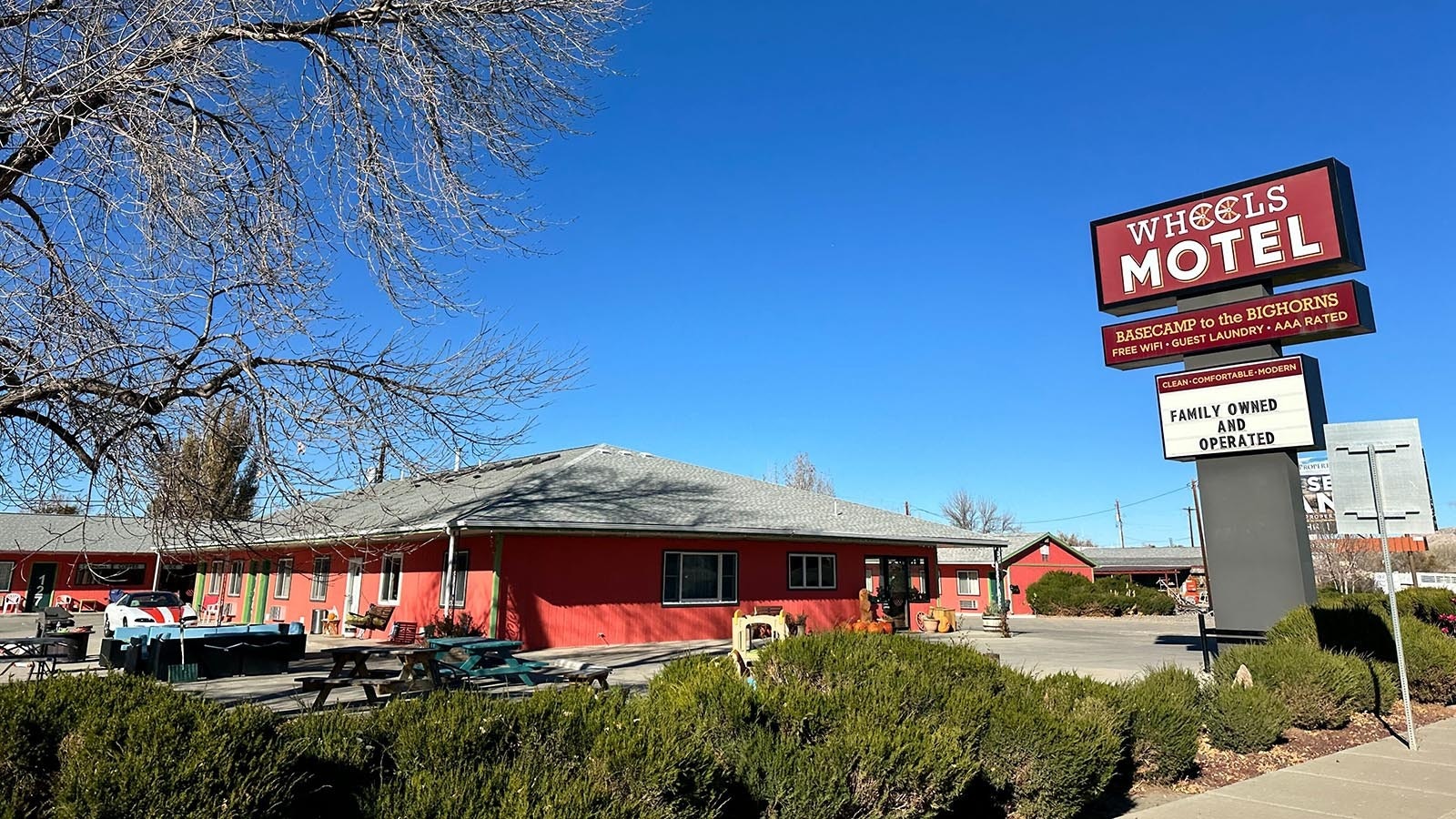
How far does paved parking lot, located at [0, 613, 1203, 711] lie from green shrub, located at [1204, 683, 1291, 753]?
1.78 metres

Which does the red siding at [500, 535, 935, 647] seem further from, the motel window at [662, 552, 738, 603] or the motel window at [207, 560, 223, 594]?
the motel window at [207, 560, 223, 594]

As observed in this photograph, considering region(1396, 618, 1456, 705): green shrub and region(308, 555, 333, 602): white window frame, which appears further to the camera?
region(308, 555, 333, 602): white window frame

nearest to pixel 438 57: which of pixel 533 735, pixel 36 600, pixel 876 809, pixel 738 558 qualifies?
pixel 533 735

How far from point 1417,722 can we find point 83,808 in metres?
13.5

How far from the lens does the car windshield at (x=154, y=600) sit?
2462 centimetres

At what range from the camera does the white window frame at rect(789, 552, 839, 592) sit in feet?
74.5

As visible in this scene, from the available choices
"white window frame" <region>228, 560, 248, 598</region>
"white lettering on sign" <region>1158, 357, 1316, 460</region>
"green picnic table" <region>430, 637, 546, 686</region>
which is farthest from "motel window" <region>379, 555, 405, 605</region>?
"white lettering on sign" <region>1158, 357, 1316, 460</region>

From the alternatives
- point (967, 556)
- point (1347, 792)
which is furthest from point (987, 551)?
point (1347, 792)

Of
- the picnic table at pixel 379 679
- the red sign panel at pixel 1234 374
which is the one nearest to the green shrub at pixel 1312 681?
the red sign panel at pixel 1234 374

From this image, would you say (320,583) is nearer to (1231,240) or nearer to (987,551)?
(1231,240)

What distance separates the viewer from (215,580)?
3188 cm

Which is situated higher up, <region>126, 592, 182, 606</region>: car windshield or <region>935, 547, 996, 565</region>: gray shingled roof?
<region>935, 547, 996, 565</region>: gray shingled roof

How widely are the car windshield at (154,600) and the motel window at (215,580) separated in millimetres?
5384

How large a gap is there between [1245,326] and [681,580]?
1301 centimetres
